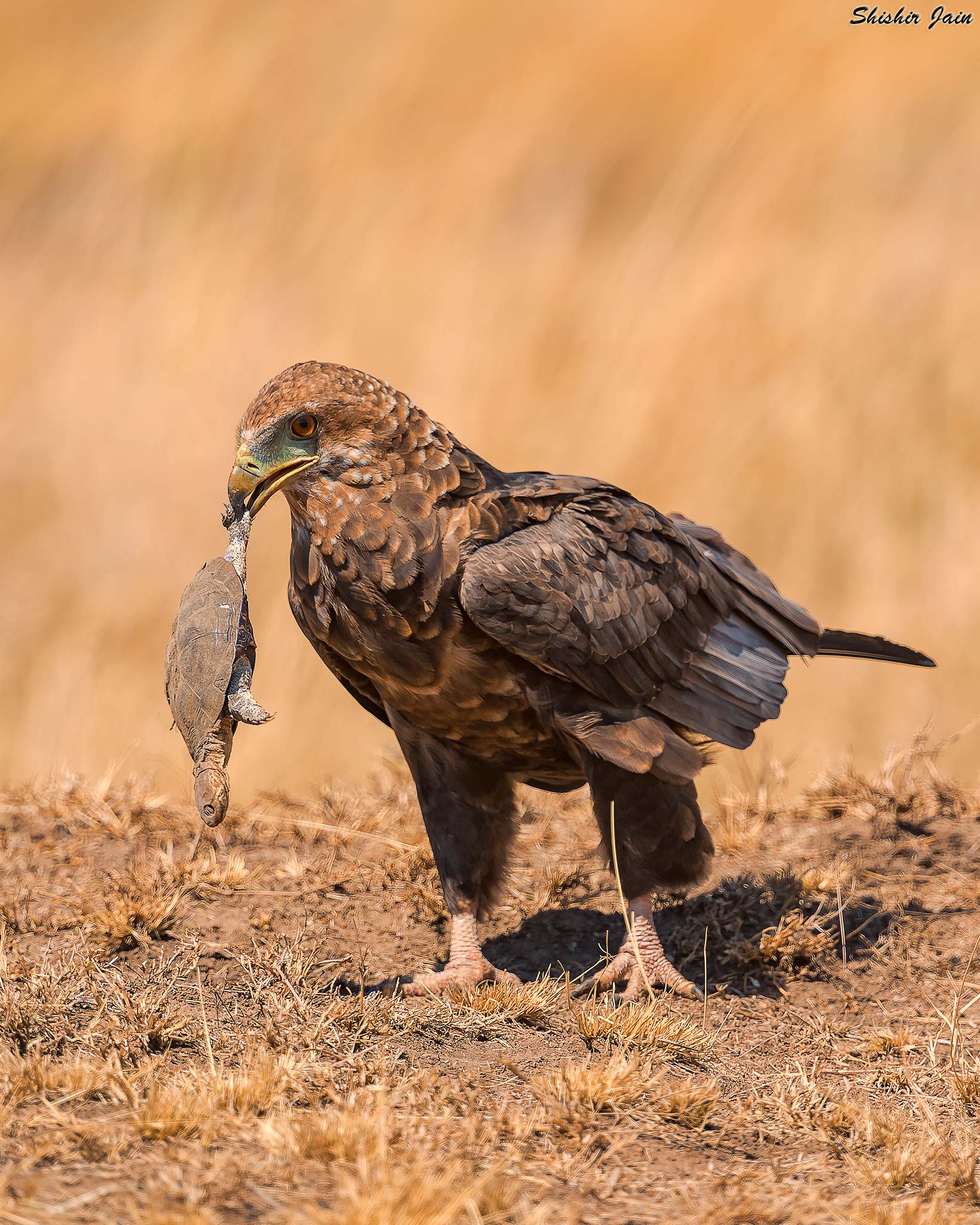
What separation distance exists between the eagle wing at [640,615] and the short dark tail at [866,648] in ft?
0.34

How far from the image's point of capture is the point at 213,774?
3115 millimetres

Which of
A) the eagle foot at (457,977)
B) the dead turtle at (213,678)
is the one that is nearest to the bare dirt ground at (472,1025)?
the eagle foot at (457,977)

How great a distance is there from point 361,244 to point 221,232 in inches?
43.6

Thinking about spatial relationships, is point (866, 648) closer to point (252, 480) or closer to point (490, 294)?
point (252, 480)

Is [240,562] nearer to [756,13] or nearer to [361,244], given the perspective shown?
[361,244]

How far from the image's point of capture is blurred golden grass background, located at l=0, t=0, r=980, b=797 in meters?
8.16

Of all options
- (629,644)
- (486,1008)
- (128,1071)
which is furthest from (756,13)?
(128,1071)

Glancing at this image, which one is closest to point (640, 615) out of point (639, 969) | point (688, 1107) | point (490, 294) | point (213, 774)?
point (639, 969)

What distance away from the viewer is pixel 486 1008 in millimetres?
3484

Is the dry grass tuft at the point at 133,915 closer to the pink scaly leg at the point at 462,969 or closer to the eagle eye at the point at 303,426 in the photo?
the pink scaly leg at the point at 462,969

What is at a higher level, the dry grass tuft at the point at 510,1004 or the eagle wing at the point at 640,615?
the eagle wing at the point at 640,615

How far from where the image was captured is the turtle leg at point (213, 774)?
3.08 meters
